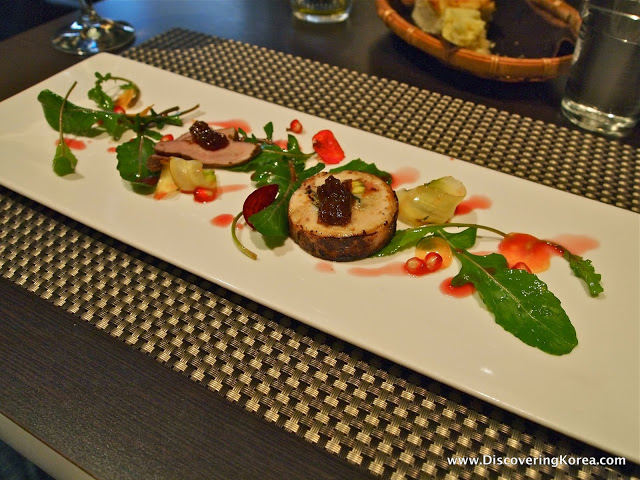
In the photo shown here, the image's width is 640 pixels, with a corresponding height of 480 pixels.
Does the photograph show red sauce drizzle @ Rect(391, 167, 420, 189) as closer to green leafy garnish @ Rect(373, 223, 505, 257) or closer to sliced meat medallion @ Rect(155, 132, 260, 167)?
green leafy garnish @ Rect(373, 223, 505, 257)

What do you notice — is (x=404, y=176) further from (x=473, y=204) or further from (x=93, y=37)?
(x=93, y=37)

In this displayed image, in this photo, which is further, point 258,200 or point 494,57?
point 494,57

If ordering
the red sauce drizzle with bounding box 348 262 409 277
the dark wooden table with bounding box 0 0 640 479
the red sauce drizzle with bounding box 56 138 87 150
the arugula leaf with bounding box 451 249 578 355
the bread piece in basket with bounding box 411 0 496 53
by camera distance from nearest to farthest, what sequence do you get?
1. the dark wooden table with bounding box 0 0 640 479
2. the arugula leaf with bounding box 451 249 578 355
3. the red sauce drizzle with bounding box 348 262 409 277
4. the red sauce drizzle with bounding box 56 138 87 150
5. the bread piece in basket with bounding box 411 0 496 53

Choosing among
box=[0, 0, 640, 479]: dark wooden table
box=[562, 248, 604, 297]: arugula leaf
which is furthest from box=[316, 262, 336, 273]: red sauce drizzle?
box=[562, 248, 604, 297]: arugula leaf

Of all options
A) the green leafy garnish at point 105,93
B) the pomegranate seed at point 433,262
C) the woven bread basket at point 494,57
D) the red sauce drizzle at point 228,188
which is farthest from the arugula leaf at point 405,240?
the green leafy garnish at point 105,93

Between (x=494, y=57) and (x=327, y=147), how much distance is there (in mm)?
1046

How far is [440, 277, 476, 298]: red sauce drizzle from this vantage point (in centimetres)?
153

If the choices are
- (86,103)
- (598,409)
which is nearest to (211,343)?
(598,409)

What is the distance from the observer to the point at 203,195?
1892 millimetres

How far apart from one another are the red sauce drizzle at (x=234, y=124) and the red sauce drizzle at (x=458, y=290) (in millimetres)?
1133

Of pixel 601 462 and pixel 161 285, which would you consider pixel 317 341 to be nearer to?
pixel 161 285

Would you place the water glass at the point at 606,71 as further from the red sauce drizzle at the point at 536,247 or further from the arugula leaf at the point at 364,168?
the arugula leaf at the point at 364,168

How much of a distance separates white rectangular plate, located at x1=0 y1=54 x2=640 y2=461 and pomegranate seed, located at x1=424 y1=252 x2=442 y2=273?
0.10 feet

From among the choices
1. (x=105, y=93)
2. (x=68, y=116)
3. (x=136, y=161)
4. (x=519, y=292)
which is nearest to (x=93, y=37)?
(x=105, y=93)
